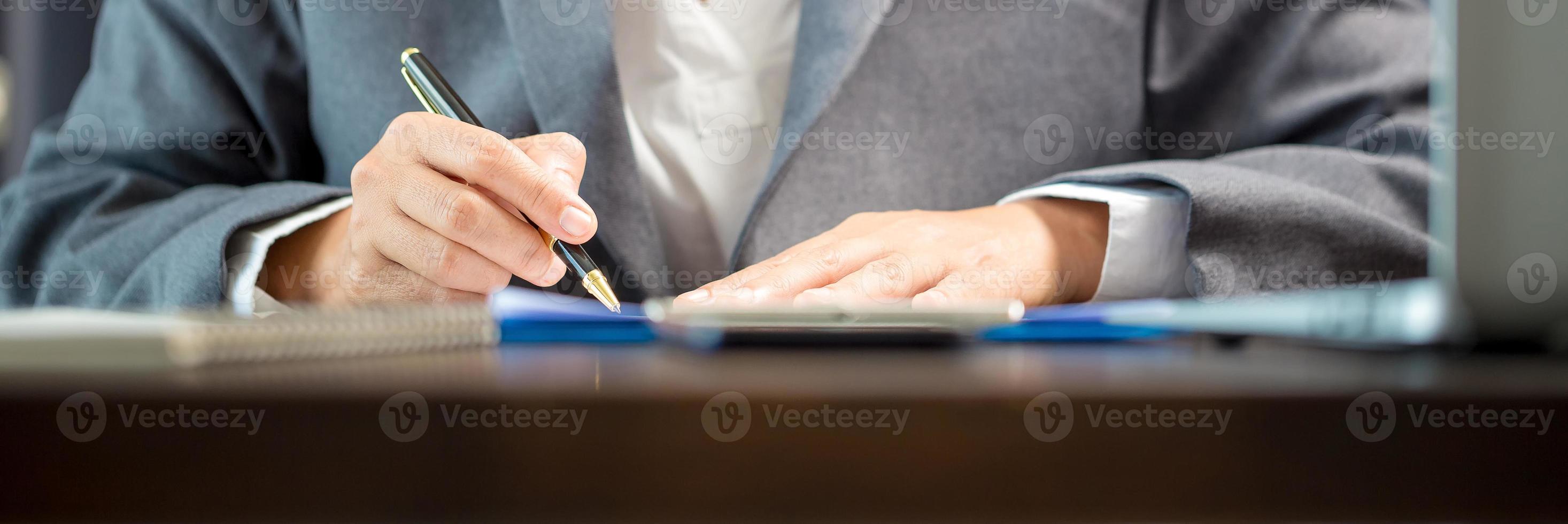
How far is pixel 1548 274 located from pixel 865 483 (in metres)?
0.22

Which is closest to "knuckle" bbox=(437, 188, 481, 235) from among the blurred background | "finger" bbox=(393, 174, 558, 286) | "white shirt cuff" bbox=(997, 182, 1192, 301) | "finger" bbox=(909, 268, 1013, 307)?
"finger" bbox=(393, 174, 558, 286)

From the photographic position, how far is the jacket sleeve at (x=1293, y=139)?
1.47 ft

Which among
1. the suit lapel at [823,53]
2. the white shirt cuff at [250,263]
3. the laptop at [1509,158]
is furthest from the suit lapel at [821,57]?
the laptop at [1509,158]

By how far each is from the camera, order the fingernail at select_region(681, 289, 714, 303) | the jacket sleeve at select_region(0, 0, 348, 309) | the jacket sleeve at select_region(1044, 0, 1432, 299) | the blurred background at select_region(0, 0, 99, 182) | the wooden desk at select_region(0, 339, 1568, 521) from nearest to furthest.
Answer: the wooden desk at select_region(0, 339, 1568, 521), the fingernail at select_region(681, 289, 714, 303), the jacket sleeve at select_region(1044, 0, 1432, 299), the jacket sleeve at select_region(0, 0, 348, 309), the blurred background at select_region(0, 0, 99, 182)

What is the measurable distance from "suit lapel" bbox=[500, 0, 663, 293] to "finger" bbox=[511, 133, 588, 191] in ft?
0.43

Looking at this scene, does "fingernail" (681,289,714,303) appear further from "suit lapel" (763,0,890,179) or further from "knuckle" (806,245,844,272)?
"suit lapel" (763,0,890,179)

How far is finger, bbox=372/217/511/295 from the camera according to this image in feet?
1.47

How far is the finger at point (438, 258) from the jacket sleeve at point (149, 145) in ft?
0.46

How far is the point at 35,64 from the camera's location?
1071 mm

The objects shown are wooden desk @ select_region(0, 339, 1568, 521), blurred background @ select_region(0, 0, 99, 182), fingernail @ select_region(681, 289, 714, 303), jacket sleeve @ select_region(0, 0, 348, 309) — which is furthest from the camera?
blurred background @ select_region(0, 0, 99, 182)

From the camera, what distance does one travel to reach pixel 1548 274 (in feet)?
0.76

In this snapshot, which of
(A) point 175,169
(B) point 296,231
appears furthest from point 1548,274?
(A) point 175,169

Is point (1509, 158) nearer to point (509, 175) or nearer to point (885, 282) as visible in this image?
point (885, 282)

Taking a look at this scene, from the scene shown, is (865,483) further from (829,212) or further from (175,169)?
(175,169)
